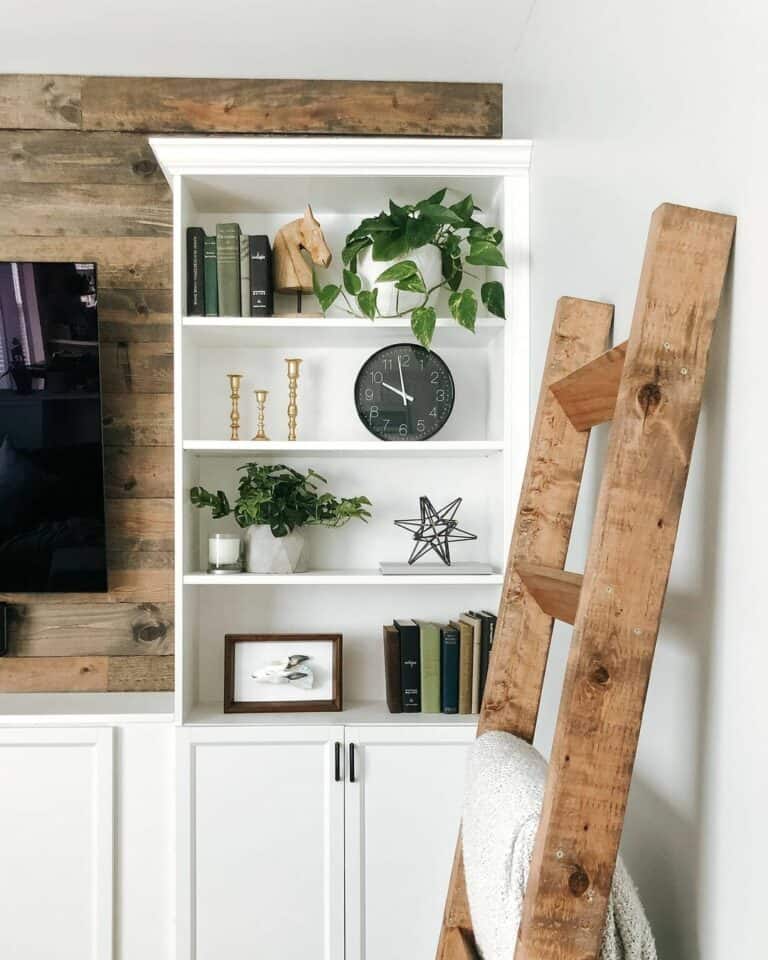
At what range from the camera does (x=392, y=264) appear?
2.52m

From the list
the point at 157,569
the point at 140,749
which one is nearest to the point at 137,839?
the point at 140,749

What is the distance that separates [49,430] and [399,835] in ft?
4.36

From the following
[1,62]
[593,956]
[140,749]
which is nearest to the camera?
[593,956]

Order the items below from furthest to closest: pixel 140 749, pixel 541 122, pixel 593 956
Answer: pixel 140 749 → pixel 541 122 → pixel 593 956

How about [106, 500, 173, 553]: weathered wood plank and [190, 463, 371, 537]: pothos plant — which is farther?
[106, 500, 173, 553]: weathered wood plank

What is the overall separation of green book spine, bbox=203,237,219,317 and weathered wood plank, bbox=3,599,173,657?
2.74ft

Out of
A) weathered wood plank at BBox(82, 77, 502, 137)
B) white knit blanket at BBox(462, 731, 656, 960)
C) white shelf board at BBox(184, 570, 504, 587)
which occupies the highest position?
weathered wood plank at BBox(82, 77, 502, 137)

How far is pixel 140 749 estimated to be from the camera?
243 centimetres

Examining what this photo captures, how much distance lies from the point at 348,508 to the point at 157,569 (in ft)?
2.00

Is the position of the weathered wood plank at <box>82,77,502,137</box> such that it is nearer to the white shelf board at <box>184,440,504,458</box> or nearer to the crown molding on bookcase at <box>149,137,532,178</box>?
the crown molding on bookcase at <box>149,137,532,178</box>

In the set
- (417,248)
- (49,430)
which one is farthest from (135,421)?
(417,248)

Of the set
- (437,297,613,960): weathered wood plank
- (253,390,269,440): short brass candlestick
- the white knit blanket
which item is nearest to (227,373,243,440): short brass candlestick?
(253,390,269,440): short brass candlestick

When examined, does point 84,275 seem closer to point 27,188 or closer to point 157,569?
point 27,188

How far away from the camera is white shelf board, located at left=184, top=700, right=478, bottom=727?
240 centimetres
